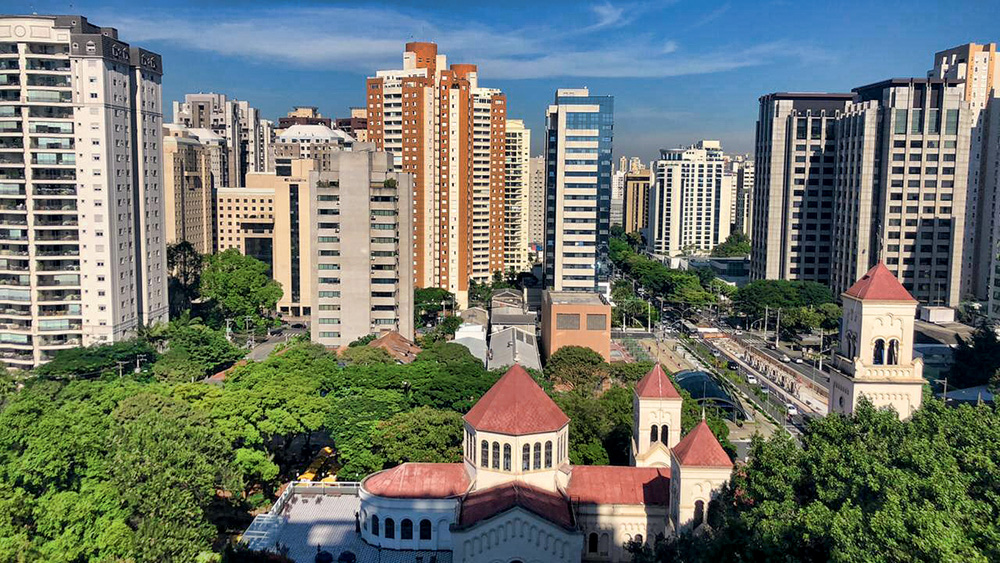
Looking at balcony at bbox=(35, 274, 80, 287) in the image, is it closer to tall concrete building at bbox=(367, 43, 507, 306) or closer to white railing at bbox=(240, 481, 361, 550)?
white railing at bbox=(240, 481, 361, 550)

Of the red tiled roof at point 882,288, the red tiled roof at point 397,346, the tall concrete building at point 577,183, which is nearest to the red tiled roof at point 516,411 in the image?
the red tiled roof at point 882,288

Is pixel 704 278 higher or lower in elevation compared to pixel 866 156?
lower

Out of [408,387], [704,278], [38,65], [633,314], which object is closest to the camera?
[408,387]

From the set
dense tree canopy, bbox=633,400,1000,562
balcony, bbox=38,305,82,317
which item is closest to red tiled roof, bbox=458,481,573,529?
dense tree canopy, bbox=633,400,1000,562

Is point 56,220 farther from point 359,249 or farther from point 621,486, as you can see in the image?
point 621,486

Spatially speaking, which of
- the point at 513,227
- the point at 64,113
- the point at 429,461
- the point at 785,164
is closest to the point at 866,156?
the point at 785,164

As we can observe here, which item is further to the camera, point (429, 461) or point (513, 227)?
point (513, 227)

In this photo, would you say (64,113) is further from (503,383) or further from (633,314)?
(633,314)

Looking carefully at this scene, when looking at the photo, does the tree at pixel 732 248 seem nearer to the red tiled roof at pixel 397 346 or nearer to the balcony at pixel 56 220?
the red tiled roof at pixel 397 346
